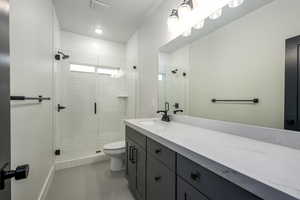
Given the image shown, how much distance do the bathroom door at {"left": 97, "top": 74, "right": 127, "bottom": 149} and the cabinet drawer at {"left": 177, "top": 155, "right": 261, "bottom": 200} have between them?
253 cm

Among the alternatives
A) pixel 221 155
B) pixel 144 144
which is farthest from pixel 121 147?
pixel 221 155

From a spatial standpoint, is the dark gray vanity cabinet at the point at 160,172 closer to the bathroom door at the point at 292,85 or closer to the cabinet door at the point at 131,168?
the cabinet door at the point at 131,168

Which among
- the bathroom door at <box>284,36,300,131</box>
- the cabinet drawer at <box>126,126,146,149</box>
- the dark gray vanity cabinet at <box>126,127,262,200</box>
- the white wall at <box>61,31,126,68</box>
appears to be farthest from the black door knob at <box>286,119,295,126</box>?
the white wall at <box>61,31,126,68</box>

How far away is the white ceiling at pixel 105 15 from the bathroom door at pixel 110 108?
966 mm

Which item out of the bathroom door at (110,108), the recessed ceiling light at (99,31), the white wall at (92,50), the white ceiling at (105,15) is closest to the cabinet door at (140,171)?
the bathroom door at (110,108)

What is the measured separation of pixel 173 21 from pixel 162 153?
150 centimetres

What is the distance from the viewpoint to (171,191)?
2.96 ft

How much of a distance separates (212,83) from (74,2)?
7.19 ft

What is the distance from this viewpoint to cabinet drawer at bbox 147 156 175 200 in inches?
36.1

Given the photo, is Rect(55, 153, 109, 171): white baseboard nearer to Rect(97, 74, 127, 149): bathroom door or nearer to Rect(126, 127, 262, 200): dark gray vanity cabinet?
Rect(97, 74, 127, 149): bathroom door

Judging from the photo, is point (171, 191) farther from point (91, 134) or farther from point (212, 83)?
point (91, 134)

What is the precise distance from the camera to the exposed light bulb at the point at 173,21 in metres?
1.63

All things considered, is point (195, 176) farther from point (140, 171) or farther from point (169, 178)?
point (140, 171)

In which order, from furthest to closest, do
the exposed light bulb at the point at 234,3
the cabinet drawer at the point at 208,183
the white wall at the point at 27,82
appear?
the exposed light bulb at the point at 234,3 → the white wall at the point at 27,82 → the cabinet drawer at the point at 208,183
